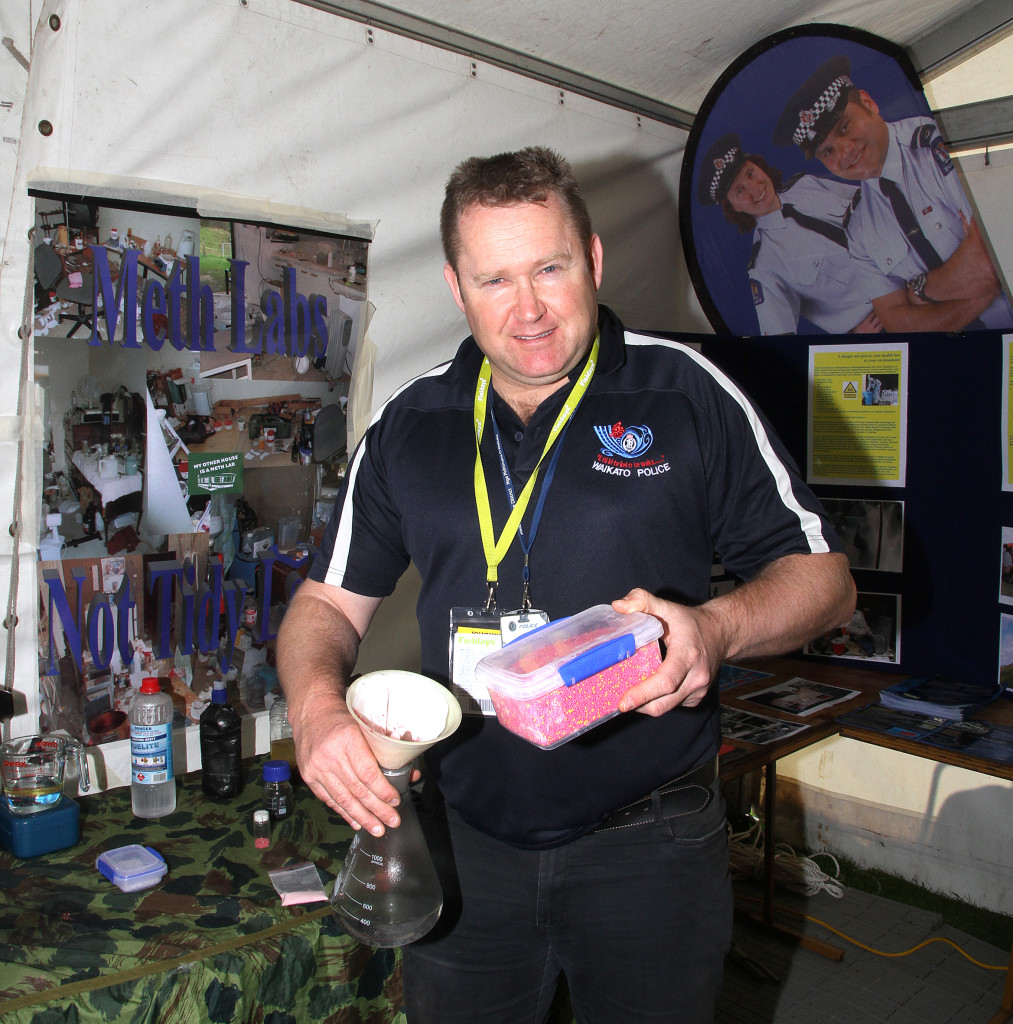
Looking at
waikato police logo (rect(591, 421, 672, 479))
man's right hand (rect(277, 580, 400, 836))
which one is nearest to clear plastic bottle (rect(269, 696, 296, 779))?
man's right hand (rect(277, 580, 400, 836))

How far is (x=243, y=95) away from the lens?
1.87 m

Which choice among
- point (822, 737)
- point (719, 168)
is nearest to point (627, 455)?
point (822, 737)

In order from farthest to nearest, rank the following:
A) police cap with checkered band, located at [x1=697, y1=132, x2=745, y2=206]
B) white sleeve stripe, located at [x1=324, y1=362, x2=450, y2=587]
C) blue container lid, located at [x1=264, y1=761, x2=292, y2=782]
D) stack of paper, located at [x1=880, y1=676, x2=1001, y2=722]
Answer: police cap with checkered band, located at [x1=697, y1=132, x2=745, y2=206] → stack of paper, located at [x1=880, y1=676, x2=1001, y2=722] → blue container lid, located at [x1=264, y1=761, x2=292, y2=782] → white sleeve stripe, located at [x1=324, y1=362, x2=450, y2=587]

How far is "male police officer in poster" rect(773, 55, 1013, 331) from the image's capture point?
2416mm

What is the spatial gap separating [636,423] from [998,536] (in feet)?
5.67

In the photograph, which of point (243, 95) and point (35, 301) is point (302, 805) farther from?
point (243, 95)

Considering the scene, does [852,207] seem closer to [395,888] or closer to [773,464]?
[773,464]

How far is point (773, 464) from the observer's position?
1.26 metres

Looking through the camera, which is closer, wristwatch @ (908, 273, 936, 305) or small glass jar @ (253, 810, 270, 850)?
small glass jar @ (253, 810, 270, 850)

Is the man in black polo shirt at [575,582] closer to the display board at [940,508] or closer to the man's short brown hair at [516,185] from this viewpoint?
the man's short brown hair at [516,185]

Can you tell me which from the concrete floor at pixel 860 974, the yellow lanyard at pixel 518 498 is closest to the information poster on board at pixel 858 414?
the concrete floor at pixel 860 974

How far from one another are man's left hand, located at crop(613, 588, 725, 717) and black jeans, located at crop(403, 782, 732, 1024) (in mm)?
373

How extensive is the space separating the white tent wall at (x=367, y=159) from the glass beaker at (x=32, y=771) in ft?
0.25

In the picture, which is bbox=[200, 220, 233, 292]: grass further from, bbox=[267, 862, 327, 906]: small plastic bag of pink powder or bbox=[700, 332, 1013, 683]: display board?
bbox=[700, 332, 1013, 683]: display board
